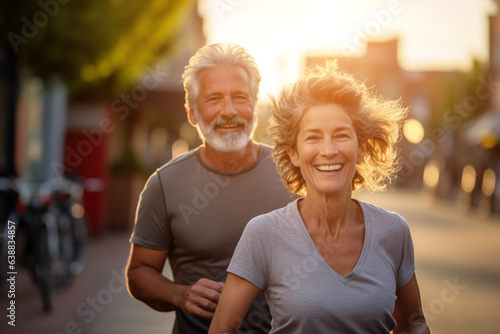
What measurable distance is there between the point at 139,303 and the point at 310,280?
612 centimetres

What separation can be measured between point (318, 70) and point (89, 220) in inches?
501

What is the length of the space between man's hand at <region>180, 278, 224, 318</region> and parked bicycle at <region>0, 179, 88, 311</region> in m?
5.00

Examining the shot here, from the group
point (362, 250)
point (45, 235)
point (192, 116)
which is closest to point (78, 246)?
point (45, 235)

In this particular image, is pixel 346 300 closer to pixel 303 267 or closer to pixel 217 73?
pixel 303 267

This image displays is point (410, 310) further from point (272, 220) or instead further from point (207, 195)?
point (207, 195)

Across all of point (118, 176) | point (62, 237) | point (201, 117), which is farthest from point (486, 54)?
point (201, 117)

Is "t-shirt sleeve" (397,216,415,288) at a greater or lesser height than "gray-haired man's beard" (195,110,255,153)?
lesser

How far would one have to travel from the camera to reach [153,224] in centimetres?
329

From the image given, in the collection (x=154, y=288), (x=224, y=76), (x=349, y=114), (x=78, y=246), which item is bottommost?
→ (x=78, y=246)

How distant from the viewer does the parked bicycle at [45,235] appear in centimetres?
761

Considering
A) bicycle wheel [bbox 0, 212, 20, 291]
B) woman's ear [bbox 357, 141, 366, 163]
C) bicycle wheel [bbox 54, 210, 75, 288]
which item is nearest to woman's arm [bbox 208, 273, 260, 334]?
woman's ear [bbox 357, 141, 366, 163]

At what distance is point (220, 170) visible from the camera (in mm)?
3408

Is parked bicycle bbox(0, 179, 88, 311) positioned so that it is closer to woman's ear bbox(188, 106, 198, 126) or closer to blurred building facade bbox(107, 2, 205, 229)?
woman's ear bbox(188, 106, 198, 126)

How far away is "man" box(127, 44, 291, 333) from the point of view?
3240 millimetres
